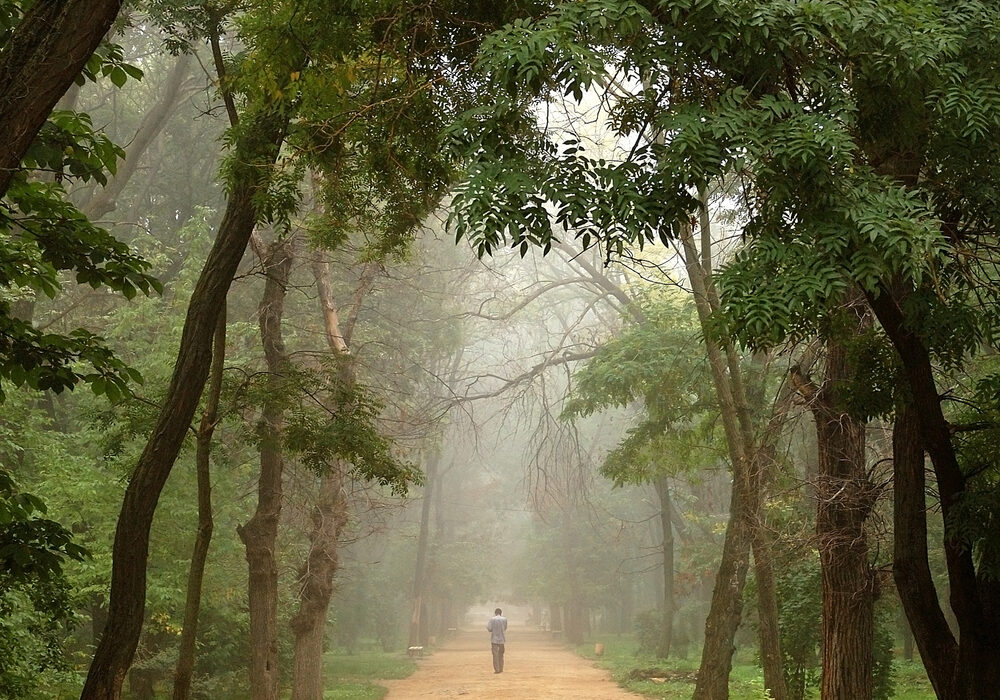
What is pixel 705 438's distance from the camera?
1780 centimetres

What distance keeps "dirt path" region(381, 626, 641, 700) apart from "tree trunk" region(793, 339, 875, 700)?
9.77m

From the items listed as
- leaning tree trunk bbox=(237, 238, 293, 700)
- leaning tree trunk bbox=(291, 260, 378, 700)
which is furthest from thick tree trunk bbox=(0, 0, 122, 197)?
leaning tree trunk bbox=(291, 260, 378, 700)

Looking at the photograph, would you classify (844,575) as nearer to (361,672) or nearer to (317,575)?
(317,575)

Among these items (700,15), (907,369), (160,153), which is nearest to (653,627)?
(160,153)

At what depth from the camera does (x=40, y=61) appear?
459 centimetres

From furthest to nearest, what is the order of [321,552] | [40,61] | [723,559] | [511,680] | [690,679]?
[511,680]
[690,679]
[321,552]
[723,559]
[40,61]

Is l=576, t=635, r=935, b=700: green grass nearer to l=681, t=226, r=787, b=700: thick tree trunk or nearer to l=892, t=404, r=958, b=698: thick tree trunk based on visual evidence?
l=681, t=226, r=787, b=700: thick tree trunk

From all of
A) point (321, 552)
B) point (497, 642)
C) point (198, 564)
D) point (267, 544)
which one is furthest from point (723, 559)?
point (497, 642)

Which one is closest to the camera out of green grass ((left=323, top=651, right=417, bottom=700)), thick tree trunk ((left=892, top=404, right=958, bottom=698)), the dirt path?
thick tree trunk ((left=892, top=404, right=958, bottom=698))

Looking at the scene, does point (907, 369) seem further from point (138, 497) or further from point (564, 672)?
point (564, 672)

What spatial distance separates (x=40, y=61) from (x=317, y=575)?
489 inches

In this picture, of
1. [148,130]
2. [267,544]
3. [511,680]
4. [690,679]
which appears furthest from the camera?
[511,680]

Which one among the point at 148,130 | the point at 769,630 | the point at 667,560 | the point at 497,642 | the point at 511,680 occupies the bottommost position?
the point at 769,630

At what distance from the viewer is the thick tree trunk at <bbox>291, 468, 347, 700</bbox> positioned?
51.7 ft
